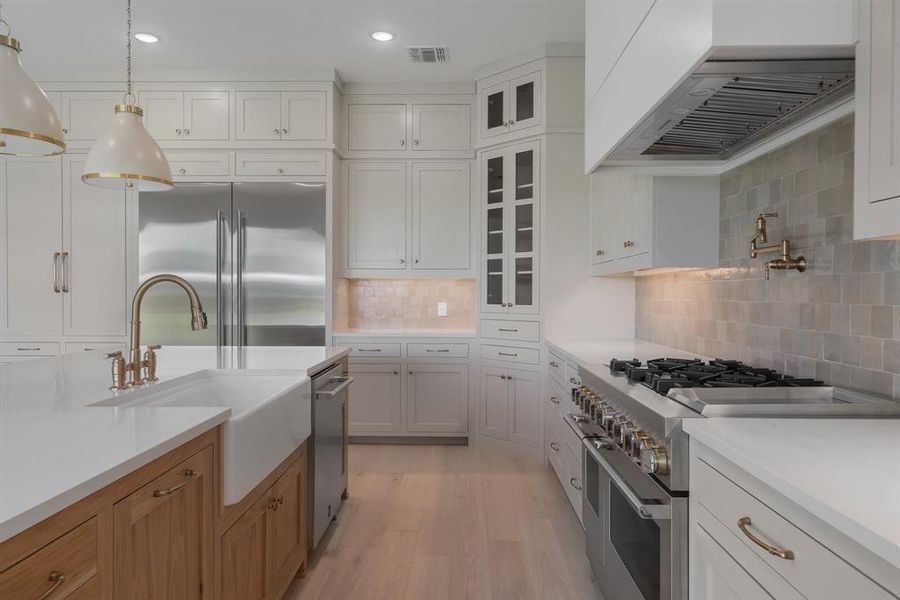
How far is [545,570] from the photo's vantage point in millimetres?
2391

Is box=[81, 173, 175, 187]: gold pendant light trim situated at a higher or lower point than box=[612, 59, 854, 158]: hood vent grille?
lower

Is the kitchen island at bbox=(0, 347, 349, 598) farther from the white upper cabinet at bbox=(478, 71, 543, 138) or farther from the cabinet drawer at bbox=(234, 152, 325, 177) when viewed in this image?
the white upper cabinet at bbox=(478, 71, 543, 138)

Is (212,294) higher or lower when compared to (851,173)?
lower

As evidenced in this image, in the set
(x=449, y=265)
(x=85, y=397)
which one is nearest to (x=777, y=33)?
(x=85, y=397)

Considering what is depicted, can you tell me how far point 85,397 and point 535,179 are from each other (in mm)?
3056

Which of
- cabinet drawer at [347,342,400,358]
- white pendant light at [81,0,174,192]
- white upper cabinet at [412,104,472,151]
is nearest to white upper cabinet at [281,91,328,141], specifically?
white upper cabinet at [412,104,472,151]

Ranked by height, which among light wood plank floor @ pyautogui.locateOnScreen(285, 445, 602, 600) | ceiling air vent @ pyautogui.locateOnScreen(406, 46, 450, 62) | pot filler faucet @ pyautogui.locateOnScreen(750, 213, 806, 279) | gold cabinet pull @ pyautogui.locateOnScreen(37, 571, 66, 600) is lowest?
light wood plank floor @ pyautogui.locateOnScreen(285, 445, 602, 600)

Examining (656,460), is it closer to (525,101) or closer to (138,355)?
(138,355)

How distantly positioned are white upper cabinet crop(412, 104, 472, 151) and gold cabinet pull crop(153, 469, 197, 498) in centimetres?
355

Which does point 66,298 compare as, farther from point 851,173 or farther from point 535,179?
point 851,173

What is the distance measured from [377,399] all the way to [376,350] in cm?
38

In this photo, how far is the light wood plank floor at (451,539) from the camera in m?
2.24

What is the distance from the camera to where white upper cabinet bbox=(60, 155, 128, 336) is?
428 cm

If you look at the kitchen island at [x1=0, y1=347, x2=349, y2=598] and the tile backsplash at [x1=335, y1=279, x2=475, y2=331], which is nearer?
the kitchen island at [x1=0, y1=347, x2=349, y2=598]
